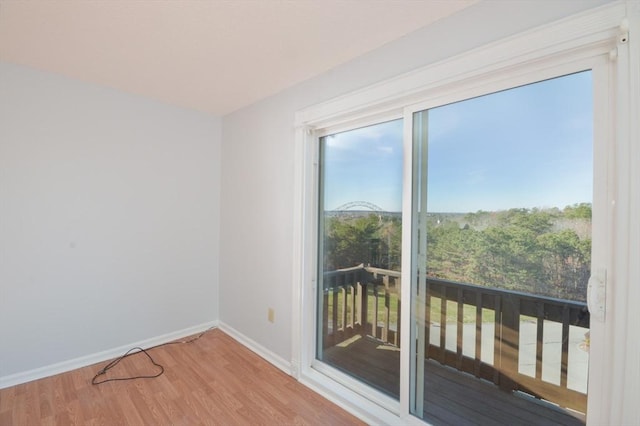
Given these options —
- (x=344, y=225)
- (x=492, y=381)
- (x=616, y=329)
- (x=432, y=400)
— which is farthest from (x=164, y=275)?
(x=616, y=329)

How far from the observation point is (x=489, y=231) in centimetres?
151

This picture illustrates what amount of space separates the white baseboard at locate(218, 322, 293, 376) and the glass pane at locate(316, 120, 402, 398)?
1.04 ft

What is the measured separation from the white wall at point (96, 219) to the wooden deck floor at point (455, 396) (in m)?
2.05

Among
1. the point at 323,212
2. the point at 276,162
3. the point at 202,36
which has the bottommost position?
the point at 323,212

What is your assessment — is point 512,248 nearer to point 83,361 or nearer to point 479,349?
point 479,349

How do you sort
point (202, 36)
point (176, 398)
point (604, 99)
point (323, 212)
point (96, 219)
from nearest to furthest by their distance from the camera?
point (604, 99), point (202, 36), point (176, 398), point (323, 212), point (96, 219)

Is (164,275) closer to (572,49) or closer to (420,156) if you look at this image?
(420,156)

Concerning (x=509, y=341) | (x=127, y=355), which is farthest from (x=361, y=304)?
(x=127, y=355)

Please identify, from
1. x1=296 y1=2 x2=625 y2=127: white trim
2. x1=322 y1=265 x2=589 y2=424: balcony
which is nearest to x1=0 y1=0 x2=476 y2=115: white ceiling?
x1=296 y1=2 x2=625 y2=127: white trim

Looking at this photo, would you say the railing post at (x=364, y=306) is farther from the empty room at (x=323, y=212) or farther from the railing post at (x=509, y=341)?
the railing post at (x=509, y=341)

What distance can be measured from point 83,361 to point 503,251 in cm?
334

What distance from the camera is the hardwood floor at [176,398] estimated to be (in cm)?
189

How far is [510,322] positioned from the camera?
4.88ft

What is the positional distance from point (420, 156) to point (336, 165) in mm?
743
